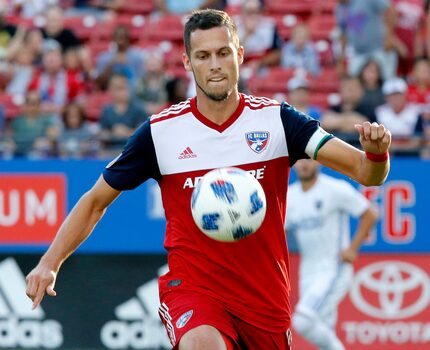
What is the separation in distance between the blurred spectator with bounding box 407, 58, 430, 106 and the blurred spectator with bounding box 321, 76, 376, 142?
0.75 meters

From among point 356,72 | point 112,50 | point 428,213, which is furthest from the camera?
point 112,50

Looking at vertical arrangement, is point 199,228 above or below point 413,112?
above

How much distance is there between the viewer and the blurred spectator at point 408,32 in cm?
1491

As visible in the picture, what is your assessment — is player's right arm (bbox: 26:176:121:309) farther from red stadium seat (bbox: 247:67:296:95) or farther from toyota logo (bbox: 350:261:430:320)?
red stadium seat (bbox: 247:67:296:95)

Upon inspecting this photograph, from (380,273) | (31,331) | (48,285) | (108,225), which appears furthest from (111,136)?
(48,285)

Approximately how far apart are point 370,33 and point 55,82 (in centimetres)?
424

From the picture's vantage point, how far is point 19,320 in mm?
12211

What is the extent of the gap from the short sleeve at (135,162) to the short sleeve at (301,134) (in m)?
0.74

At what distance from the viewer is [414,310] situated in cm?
1208

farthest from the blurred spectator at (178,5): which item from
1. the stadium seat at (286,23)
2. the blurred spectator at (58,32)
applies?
the blurred spectator at (58,32)

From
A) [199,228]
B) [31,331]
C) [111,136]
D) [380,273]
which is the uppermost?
[199,228]

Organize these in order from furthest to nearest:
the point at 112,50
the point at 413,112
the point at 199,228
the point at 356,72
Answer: the point at 112,50
the point at 356,72
the point at 413,112
the point at 199,228

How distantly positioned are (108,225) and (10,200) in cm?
109

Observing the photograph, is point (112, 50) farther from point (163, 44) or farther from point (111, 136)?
point (111, 136)
